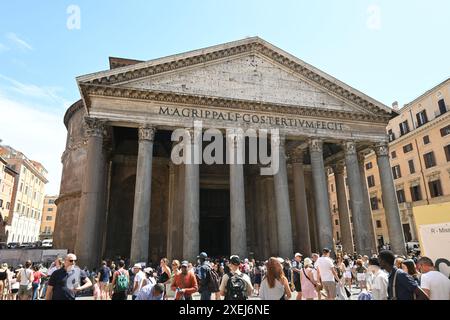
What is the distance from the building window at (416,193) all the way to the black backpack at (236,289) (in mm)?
32344

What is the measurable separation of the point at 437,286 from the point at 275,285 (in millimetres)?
2095

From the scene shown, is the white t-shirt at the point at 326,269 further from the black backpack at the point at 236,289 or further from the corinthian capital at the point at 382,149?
the corinthian capital at the point at 382,149

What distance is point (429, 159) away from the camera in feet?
97.5

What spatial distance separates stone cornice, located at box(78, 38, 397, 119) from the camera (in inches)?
616

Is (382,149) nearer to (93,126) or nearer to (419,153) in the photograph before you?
(419,153)

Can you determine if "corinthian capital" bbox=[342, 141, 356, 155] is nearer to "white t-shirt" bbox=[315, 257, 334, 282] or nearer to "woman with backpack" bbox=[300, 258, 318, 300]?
"white t-shirt" bbox=[315, 257, 334, 282]

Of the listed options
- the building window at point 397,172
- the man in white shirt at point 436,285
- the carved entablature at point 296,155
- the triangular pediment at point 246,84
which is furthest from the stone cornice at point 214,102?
the building window at point 397,172

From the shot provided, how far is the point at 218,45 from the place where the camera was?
1728cm

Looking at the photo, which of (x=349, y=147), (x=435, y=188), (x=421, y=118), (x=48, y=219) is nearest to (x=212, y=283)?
(x=349, y=147)

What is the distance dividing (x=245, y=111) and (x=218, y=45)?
4106 mm

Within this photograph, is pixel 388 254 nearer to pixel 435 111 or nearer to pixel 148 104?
pixel 148 104

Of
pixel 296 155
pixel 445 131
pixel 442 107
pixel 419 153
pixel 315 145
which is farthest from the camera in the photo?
pixel 419 153

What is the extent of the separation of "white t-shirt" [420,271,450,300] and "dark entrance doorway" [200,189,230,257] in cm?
1861
